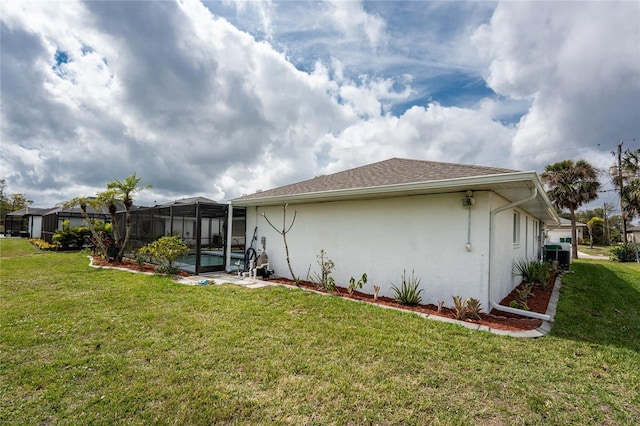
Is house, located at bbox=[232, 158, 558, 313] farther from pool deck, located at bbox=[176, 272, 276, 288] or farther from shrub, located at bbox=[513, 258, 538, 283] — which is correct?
pool deck, located at bbox=[176, 272, 276, 288]

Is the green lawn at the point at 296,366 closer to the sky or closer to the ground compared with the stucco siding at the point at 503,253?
closer to the ground

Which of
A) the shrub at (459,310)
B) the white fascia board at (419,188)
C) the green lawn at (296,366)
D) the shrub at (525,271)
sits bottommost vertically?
the green lawn at (296,366)

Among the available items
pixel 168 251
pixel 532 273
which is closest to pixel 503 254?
pixel 532 273

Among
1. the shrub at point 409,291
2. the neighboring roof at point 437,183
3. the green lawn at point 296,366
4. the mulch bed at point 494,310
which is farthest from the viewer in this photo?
the shrub at point 409,291

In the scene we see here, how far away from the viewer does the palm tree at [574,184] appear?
20250 mm

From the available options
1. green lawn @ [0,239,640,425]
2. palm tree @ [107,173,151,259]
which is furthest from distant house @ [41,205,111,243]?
green lawn @ [0,239,640,425]

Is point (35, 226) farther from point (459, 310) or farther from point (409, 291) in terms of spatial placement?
point (459, 310)

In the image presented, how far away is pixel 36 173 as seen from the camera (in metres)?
35.3

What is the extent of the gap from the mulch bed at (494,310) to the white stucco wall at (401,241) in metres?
0.27

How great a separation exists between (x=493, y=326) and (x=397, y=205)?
3.00m

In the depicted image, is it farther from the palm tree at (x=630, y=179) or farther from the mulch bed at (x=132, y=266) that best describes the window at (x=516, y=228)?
the palm tree at (x=630, y=179)

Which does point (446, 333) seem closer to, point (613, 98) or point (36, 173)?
point (613, 98)

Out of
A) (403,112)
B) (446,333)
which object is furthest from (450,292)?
(403,112)

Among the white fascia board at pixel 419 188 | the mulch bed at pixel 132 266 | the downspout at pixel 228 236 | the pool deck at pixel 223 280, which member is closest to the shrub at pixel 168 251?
the mulch bed at pixel 132 266
